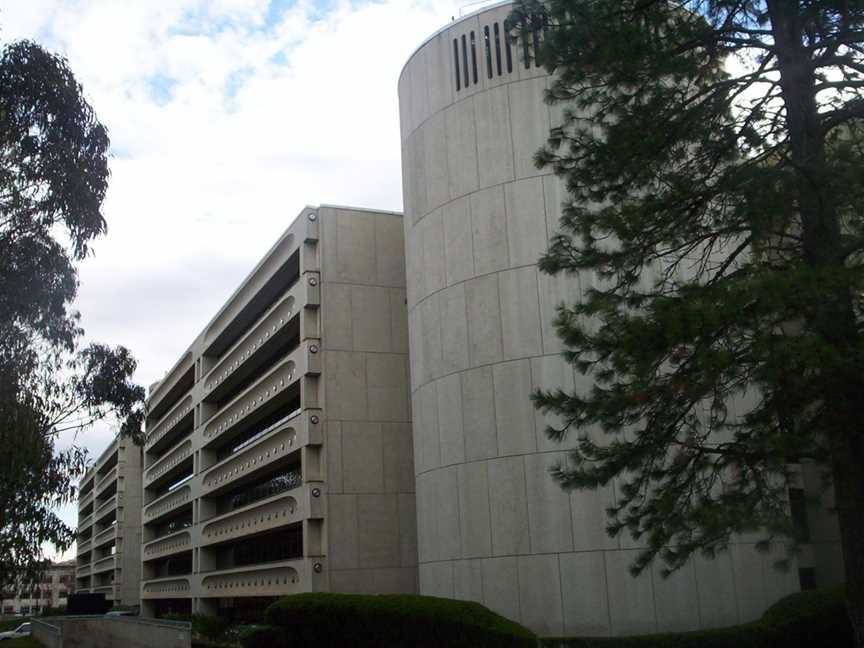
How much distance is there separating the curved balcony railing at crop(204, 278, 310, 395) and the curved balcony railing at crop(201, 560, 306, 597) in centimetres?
853

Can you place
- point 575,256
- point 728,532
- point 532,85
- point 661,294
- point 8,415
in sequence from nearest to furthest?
point 728,532 → point 661,294 → point 575,256 → point 8,415 → point 532,85

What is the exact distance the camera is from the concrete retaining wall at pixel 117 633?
21.1 metres

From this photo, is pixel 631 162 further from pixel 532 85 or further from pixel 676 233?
pixel 532 85

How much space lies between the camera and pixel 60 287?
21078 millimetres

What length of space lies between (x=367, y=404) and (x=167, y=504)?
30.5m

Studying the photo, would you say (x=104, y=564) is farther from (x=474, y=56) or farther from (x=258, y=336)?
(x=474, y=56)

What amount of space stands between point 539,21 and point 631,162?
2726mm

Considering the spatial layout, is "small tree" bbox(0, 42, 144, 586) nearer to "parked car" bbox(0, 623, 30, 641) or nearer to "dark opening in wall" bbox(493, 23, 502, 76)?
"dark opening in wall" bbox(493, 23, 502, 76)

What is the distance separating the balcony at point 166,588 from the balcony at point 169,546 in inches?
60.1

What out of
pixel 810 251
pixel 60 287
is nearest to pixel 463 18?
pixel 60 287

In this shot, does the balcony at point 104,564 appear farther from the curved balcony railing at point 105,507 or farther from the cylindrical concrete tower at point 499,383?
the cylindrical concrete tower at point 499,383

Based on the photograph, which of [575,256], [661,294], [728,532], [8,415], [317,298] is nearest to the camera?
[728,532]

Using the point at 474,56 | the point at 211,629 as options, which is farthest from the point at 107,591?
the point at 474,56

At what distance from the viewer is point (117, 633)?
28938 millimetres
